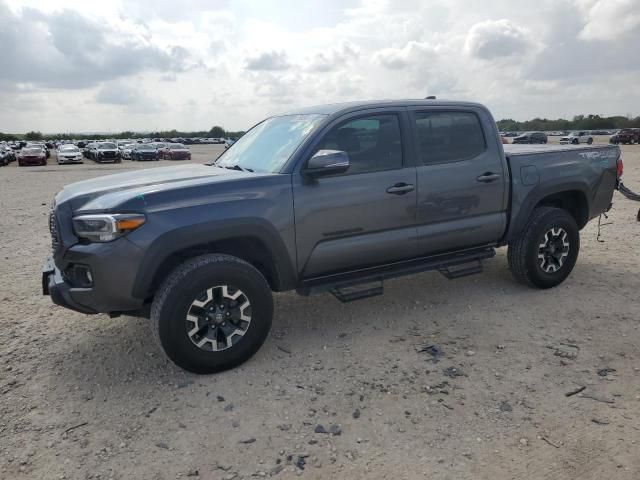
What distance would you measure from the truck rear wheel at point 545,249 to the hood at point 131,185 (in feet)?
9.28

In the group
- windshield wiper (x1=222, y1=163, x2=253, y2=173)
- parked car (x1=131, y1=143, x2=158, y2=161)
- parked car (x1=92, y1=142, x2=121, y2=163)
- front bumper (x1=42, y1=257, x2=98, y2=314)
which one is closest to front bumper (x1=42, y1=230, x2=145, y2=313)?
front bumper (x1=42, y1=257, x2=98, y2=314)

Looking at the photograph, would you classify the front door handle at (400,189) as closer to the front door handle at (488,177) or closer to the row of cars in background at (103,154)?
the front door handle at (488,177)

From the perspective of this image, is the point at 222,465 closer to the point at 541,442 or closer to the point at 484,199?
the point at 541,442

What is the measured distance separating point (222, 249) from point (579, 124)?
347 ft

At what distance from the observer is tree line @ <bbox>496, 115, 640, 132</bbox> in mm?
87569

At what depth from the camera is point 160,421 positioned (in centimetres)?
306

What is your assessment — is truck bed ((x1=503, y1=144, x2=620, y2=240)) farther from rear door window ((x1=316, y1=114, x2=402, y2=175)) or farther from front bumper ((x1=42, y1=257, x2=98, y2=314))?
front bumper ((x1=42, y1=257, x2=98, y2=314))

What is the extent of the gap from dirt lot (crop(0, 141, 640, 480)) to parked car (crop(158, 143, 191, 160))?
31886mm

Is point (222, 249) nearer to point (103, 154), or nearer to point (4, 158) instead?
point (103, 154)

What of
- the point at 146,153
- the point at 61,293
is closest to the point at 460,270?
the point at 61,293

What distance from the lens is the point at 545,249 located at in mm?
5031

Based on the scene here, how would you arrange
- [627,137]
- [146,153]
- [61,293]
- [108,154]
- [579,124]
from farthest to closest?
[579,124], [627,137], [146,153], [108,154], [61,293]

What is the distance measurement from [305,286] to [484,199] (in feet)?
6.30

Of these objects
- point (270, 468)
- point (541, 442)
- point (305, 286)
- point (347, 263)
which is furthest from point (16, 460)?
point (541, 442)
